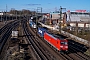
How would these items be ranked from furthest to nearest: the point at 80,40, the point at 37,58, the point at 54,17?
the point at 54,17
the point at 80,40
the point at 37,58

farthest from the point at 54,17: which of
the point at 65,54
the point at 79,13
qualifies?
the point at 65,54

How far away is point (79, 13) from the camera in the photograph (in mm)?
105375

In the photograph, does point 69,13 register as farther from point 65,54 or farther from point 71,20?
point 65,54

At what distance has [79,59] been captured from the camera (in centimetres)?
2969

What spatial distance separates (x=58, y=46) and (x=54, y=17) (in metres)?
95.3

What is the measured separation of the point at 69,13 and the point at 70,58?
241ft

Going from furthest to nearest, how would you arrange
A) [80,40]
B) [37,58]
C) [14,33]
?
1. [14,33]
2. [80,40]
3. [37,58]

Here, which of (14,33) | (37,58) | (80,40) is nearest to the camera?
(37,58)

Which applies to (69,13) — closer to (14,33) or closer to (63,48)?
(14,33)

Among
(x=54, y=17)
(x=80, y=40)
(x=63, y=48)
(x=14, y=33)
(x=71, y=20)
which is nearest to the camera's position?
(x=63, y=48)

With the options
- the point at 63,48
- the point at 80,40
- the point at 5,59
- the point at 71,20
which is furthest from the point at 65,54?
the point at 71,20

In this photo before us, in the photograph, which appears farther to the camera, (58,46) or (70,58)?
(58,46)

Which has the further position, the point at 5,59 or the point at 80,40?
the point at 80,40

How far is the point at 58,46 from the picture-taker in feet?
106
